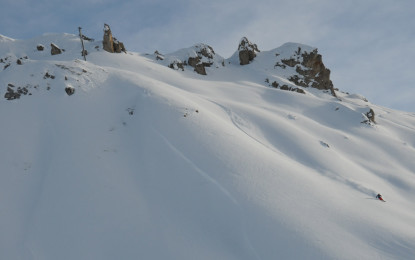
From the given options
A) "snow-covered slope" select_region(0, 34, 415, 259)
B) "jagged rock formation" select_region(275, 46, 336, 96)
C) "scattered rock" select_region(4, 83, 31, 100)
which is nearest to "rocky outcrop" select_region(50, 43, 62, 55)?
"snow-covered slope" select_region(0, 34, 415, 259)

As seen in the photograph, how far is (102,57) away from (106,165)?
2604 centimetres

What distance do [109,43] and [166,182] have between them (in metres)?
32.5

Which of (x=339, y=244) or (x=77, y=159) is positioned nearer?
(x=339, y=244)

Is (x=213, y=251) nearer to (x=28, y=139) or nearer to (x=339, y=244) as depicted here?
(x=339, y=244)

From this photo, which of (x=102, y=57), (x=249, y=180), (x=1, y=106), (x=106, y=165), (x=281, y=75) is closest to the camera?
(x=249, y=180)

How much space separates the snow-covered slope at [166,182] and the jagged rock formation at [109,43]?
1678 centimetres

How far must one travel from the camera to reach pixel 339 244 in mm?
8570

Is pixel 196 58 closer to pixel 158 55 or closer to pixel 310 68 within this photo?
pixel 158 55

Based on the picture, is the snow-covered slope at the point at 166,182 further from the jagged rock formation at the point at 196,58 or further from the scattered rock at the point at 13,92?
the jagged rock formation at the point at 196,58

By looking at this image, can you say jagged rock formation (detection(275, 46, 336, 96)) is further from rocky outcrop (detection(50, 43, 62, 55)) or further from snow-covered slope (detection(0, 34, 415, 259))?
rocky outcrop (detection(50, 43, 62, 55))

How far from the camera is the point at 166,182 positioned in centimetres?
1149

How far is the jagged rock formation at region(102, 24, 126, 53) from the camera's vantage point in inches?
1447

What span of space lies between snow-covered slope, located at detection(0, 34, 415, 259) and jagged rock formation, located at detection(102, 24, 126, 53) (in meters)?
16.8

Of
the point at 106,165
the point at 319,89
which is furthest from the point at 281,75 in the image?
the point at 106,165
